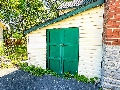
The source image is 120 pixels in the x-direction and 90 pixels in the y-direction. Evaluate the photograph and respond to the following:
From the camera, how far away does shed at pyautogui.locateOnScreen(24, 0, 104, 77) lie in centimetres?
782

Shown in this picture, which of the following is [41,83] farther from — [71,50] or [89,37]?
[89,37]

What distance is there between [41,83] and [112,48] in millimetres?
3539

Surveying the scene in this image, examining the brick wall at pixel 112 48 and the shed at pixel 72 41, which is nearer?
the brick wall at pixel 112 48

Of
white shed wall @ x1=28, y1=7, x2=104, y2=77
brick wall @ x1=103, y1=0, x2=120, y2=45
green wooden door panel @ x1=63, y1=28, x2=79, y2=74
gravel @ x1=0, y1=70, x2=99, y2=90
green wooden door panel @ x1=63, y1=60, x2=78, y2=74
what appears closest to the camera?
brick wall @ x1=103, y1=0, x2=120, y2=45

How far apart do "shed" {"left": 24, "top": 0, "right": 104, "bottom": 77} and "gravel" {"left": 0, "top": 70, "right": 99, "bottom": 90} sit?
850mm

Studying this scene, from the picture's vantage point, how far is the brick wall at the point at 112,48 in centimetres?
514

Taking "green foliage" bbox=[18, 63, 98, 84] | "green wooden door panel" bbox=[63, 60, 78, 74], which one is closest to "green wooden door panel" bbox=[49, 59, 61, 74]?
"green foliage" bbox=[18, 63, 98, 84]

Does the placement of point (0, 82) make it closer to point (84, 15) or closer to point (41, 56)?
point (41, 56)

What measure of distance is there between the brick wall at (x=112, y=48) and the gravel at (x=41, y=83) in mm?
1608

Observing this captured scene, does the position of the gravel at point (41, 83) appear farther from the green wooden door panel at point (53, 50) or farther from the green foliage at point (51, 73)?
the green wooden door panel at point (53, 50)

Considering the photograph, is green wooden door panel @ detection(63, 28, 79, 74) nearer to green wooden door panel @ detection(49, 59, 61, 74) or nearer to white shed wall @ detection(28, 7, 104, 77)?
white shed wall @ detection(28, 7, 104, 77)

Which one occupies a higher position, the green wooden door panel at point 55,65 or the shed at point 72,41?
the shed at point 72,41

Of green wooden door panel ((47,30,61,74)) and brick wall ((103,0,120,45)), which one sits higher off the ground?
brick wall ((103,0,120,45))

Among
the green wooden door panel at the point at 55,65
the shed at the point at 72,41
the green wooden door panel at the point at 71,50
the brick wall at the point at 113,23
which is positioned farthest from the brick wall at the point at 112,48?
the green wooden door panel at the point at 55,65
